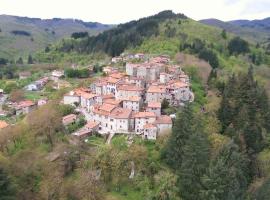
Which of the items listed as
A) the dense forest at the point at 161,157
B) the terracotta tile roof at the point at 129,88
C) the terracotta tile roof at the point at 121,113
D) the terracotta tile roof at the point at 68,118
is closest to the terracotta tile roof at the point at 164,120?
the dense forest at the point at 161,157

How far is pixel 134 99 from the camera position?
6341 centimetres

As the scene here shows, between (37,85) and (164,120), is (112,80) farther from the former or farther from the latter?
(37,85)

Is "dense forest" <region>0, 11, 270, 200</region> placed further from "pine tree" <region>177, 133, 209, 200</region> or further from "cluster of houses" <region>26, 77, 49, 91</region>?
"cluster of houses" <region>26, 77, 49, 91</region>

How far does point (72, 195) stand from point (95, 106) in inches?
779

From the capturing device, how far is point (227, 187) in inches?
1866

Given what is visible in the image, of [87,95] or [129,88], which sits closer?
[129,88]

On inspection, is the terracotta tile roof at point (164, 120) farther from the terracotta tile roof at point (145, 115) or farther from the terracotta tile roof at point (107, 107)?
the terracotta tile roof at point (107, 107)

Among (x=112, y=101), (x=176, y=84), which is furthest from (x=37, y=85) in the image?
(x=176, y=84)

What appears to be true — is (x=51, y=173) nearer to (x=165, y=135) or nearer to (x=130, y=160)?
(x=130, y=160)

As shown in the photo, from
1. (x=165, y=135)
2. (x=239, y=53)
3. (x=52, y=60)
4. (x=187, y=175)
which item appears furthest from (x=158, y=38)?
(x=187, y=175)

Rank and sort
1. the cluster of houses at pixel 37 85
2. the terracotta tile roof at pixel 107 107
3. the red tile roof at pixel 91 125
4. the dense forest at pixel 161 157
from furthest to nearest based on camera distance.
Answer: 1. the cluster of houses at pixel 37 85
2. the terracotta tile roof at pixel 107 107
3. the red tile roof at pixel 91 125
4. the dense forest at pixel 161 157

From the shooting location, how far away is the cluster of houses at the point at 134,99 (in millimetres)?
59000

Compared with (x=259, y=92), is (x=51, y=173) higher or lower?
lower

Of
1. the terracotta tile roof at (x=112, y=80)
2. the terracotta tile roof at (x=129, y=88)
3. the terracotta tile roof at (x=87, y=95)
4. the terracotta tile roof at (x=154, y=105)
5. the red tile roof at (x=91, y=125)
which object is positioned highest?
the terracotta tile roof at (x=112, y=80)
